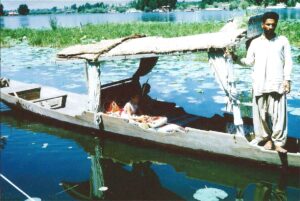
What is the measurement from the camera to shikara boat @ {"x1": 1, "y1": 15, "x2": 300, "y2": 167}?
6.09 m

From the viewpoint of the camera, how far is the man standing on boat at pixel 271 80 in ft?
18.1

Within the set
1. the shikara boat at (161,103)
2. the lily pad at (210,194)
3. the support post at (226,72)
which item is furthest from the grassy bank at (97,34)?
the lily pad at (210,194)

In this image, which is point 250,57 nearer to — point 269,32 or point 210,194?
point 269,32

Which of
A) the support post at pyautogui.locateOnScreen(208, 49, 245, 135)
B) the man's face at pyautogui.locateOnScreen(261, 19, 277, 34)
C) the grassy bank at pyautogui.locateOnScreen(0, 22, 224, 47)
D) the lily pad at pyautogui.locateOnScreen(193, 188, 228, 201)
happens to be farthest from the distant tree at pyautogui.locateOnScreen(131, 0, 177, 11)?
the lily pad at pyautogui.locateOnScreen(193, 188, 228, 201)

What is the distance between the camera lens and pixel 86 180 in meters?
→ 6.56

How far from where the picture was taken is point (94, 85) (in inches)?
313

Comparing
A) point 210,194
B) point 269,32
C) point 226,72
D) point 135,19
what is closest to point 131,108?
point 226,72

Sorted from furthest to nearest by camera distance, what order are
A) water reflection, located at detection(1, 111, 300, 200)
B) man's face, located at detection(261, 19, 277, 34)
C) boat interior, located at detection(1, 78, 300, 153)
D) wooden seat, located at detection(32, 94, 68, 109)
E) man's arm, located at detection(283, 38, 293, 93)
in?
wooden seat, located at detection(32, 94, 68, 109)
boat interior, located at detection(1, 78, 300, 153)
water reflection, located at detection(1, 111, 300, 200)
man's arm, located at detection(283, 38, 293, 93)
man's face, located at detection(261, 19, 277, 34)

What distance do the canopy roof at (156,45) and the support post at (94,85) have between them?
0.71 feet

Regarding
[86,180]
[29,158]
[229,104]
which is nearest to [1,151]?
[29,158]

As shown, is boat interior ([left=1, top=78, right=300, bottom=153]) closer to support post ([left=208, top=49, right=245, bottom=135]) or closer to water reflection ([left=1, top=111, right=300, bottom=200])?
water reflection ([left=1, top=111, right=300, bottom=200])

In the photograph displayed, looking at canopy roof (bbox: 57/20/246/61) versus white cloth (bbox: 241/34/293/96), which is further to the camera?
canopy roof (bbox: 57/20/246/61)

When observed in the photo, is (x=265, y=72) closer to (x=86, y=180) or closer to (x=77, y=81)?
(x=86, y=180)

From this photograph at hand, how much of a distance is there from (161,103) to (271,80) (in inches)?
139
